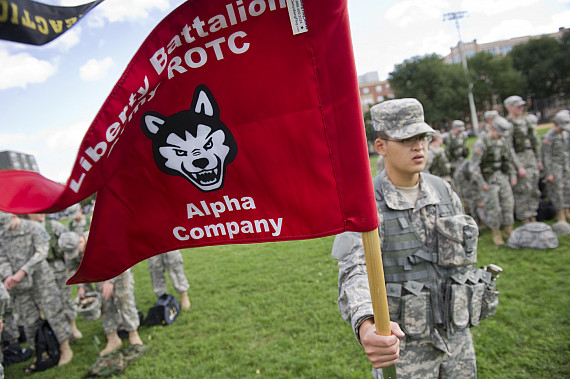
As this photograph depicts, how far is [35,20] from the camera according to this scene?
1260 millimetres

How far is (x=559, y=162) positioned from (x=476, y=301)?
278 inches

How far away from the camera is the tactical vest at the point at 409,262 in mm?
2447

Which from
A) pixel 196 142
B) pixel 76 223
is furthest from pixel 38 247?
pixel 196 142

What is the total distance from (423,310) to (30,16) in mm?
2668

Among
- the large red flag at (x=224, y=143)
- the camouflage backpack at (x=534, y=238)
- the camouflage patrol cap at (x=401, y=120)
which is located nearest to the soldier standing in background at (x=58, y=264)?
the large red flag at (x=224, y=143)

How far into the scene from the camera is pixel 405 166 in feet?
8.24

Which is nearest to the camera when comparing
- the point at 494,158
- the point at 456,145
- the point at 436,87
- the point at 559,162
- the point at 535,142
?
the point at 494,158

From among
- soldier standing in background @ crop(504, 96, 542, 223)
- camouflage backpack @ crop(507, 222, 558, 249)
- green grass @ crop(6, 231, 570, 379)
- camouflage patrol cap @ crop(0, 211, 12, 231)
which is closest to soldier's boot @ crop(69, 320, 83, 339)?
green grass @ crop(6, 231, 570, 379)

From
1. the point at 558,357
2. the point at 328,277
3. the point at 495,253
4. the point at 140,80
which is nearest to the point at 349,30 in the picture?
the point at 140,80

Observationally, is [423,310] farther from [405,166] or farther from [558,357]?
[558,357]

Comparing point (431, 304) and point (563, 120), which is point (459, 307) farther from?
point (563, 120)

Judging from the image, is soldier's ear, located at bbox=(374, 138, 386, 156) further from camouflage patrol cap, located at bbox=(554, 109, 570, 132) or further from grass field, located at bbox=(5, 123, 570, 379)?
camouflage patrol cap, located at bbox=(554, 109, 570, 132)

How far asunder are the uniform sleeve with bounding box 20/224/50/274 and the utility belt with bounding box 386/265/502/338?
5.56m

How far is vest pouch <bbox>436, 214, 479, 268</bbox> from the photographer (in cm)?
237
